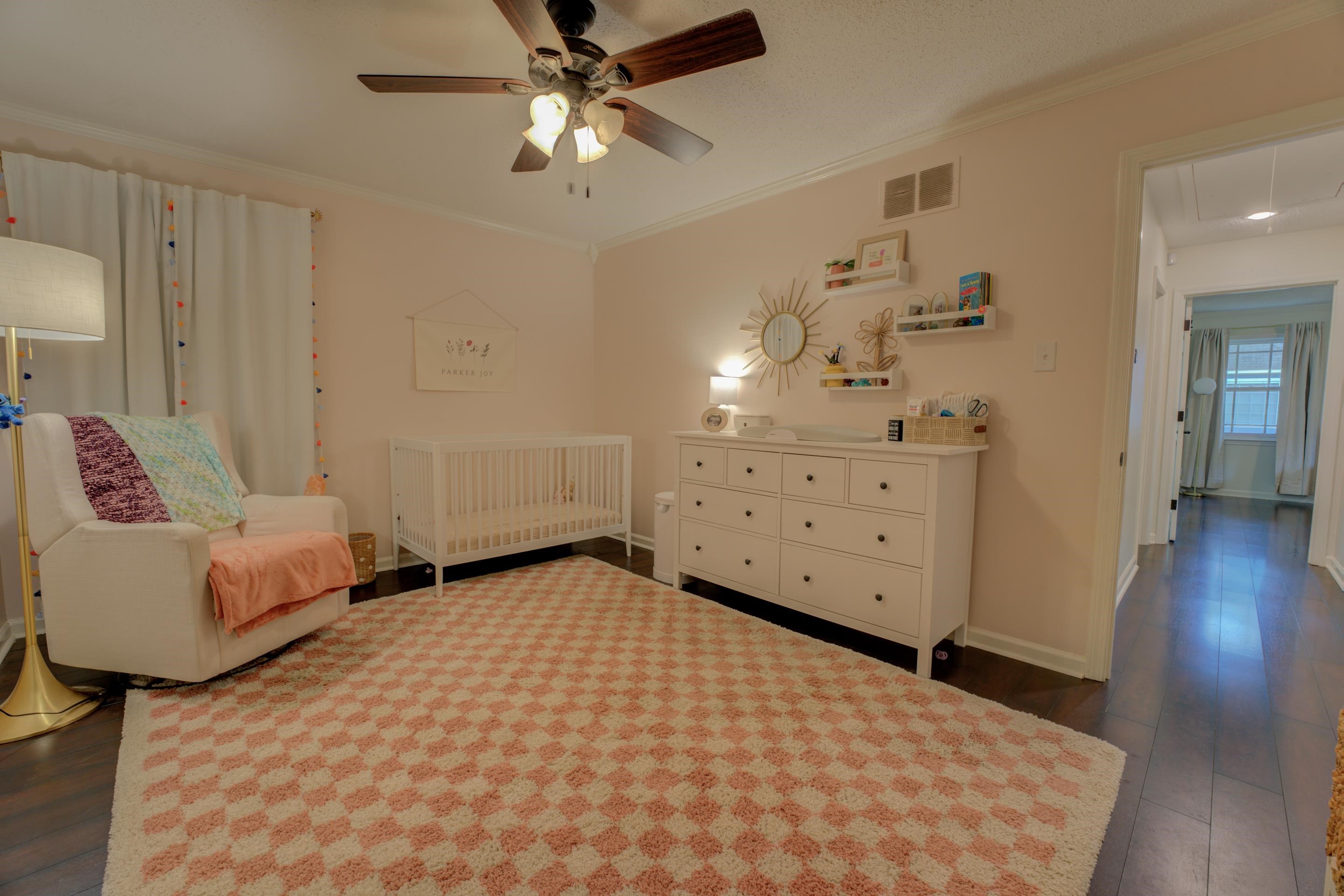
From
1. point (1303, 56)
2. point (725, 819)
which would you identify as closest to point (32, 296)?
point (725, 819)

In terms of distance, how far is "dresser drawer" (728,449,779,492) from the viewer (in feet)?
8.25

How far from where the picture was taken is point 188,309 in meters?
2.58

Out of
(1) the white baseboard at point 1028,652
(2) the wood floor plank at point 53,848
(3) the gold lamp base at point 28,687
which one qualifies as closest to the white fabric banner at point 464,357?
(3) the gold lamp base at point 28,687

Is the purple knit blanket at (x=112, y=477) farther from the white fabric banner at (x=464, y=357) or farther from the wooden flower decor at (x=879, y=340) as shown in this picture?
the wooden flower decor at (x=879, y=340)

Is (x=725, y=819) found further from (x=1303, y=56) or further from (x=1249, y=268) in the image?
(x=1249, y=268)

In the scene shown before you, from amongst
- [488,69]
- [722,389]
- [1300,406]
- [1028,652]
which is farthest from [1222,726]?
[1300,406]

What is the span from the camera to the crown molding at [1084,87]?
1.63 metres

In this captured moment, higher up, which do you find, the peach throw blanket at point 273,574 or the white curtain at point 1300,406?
the white curtain at point 1300,406

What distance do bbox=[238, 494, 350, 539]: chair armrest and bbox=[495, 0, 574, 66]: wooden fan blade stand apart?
6.35 ft

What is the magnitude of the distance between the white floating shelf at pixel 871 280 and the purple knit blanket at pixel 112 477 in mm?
3005

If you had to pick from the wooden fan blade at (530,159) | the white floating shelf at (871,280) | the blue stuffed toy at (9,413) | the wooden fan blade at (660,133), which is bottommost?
the blue stuffed toy at (9,413)

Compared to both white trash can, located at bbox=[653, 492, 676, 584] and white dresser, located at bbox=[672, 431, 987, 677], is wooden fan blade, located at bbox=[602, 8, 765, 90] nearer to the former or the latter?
white dresser, located at bbox=[672, 431, 987, 677]

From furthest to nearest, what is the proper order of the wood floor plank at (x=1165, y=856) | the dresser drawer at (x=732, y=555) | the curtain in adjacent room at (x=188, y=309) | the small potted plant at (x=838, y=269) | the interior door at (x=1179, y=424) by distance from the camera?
the interior door at (x=1179, y=424), the small potted plant at (x=838, y=269), the dresser drawer at (x=732, y=555), the curtain in adjacent room at (x=188, y=309), the wood floor plank at (x=1165, y=856)

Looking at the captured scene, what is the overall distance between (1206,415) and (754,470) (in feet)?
23.7
